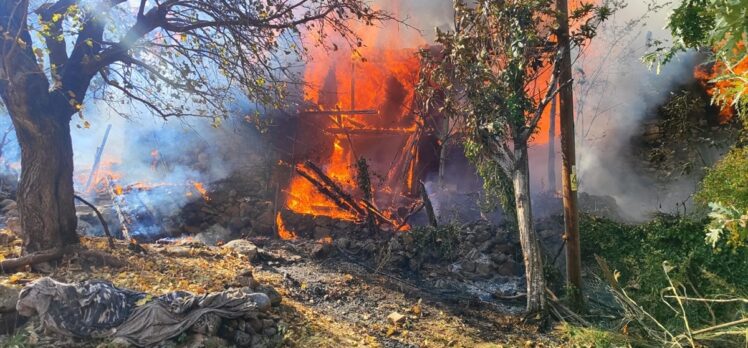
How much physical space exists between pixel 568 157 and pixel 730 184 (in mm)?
2171

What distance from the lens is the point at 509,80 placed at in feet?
21.9

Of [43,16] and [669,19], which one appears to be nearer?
[669,19]

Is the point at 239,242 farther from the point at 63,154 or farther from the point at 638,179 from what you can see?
the point at 638,179

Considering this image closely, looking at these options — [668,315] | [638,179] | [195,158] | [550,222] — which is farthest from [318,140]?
[668,315]

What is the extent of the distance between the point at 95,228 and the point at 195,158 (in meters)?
6.42

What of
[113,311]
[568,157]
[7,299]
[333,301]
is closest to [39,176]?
[7,299]

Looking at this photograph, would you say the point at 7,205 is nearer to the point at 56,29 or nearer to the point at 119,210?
the point at 119,210

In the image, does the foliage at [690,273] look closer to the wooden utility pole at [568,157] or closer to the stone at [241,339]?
the wooden utility pole at [568,157]

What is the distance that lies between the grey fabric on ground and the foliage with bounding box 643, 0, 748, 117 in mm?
5386

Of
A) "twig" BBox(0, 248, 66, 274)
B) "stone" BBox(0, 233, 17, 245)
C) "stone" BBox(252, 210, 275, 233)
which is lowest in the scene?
"stone" BBox(252, 210, 275, 233)

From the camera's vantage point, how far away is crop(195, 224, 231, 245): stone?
524 inches

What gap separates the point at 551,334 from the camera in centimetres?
644

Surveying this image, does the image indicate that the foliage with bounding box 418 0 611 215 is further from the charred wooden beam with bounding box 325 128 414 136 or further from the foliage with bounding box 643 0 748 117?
the charred wooden beam with bounding box 325 128 414 136

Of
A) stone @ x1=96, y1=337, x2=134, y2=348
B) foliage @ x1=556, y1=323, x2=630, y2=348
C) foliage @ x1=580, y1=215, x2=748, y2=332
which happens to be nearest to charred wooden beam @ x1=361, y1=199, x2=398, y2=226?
foliage @ x1=580, y1=215, x2=748, y2=332
